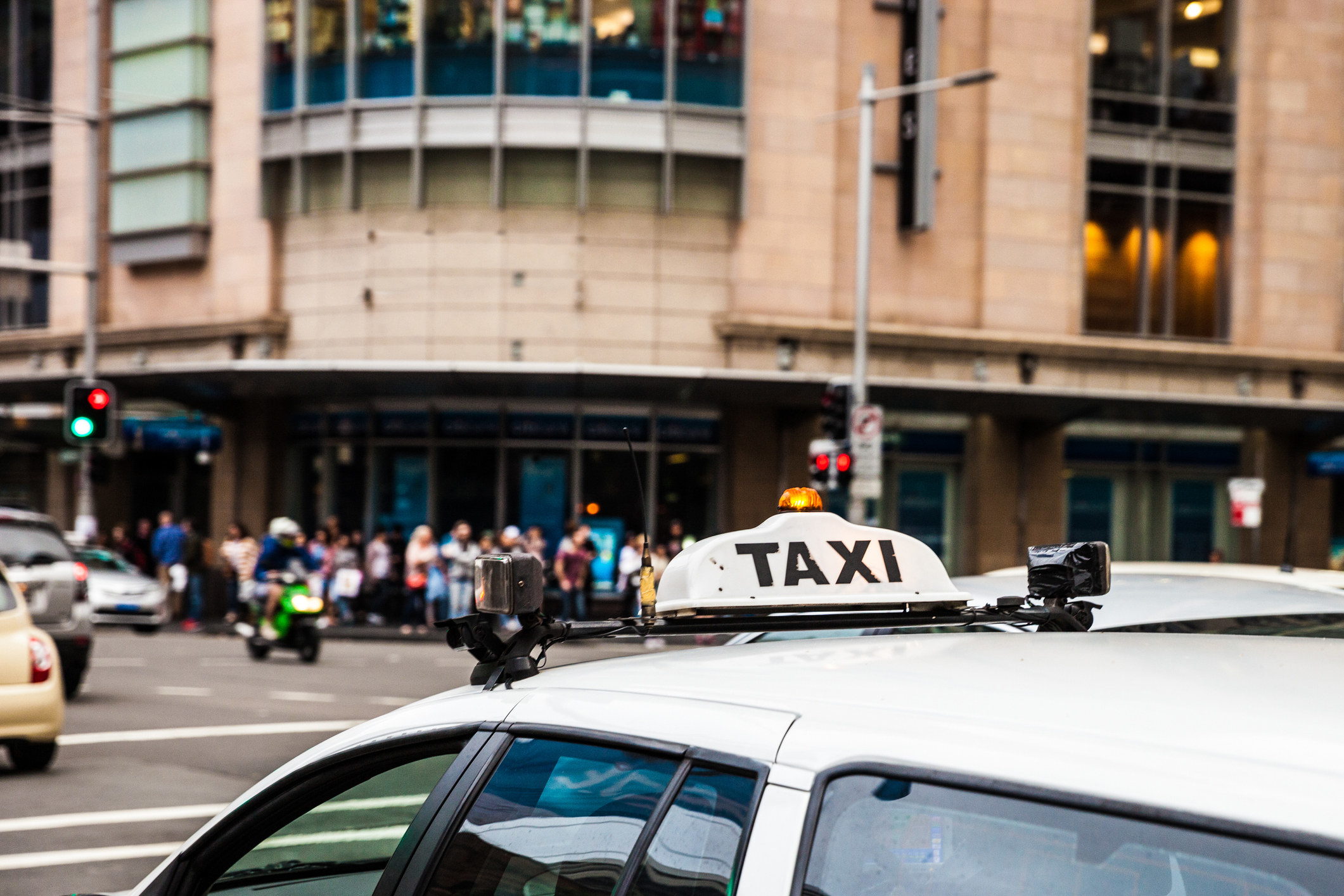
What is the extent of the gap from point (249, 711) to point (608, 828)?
11.3 metres

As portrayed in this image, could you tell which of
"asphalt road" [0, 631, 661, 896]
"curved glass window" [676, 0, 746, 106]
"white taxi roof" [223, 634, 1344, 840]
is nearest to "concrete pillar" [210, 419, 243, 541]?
"asphalt road" [0, 631, 661, 896]

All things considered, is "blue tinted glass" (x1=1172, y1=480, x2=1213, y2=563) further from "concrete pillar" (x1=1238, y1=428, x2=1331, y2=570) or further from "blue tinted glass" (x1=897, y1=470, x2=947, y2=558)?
"blue tinted glass" (x1=897, y1=470, x2=947, y2=558)

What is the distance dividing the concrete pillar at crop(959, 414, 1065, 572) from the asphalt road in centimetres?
1118

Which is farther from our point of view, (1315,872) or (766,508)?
(766,508)

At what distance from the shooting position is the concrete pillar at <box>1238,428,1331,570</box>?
99.9 ft

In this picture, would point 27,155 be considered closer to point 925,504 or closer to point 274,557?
point 274,557

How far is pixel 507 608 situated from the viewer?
85.0 inches

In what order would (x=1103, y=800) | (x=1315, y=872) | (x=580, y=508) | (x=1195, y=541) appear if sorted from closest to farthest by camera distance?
(x=1315, y=872) → (x=1103, y=800) → (x=580, y=508) → (x=1195, y=541)

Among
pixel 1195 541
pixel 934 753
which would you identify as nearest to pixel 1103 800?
pixel 934 753

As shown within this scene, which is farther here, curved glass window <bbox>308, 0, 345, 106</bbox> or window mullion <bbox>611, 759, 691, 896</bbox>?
curved glass window <bbox>308, 0, 345, 106</bbox>

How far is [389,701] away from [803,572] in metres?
11.6

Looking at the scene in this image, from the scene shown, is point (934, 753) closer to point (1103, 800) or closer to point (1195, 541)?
point (1103, 800)

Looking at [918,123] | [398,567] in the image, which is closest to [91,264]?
[398,567]

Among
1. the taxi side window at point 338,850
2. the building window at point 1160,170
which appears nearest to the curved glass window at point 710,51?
the building window at point 1160,170
